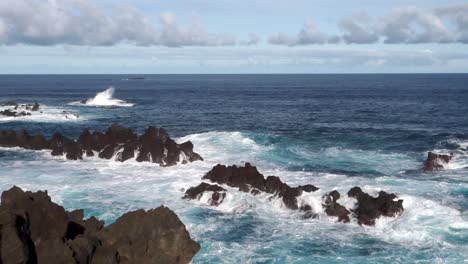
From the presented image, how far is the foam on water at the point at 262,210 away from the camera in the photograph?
1061 inches

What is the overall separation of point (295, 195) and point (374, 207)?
18.4 feet

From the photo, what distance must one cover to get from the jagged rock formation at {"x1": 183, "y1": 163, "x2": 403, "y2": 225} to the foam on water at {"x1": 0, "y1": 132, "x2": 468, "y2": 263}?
51cm

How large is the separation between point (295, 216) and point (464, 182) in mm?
16133

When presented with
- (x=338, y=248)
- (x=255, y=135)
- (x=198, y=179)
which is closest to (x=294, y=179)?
(x=198, y=179)

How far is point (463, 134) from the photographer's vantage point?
67.3 meters

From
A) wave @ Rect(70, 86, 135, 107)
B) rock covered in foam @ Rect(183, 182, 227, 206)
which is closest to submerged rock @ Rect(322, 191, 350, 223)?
rock covered in foam @ Rect(183, 182, 227, 206)

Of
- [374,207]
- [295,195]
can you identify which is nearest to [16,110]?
[295,195]

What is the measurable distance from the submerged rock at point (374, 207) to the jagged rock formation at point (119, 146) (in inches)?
811

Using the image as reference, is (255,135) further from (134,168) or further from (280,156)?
(134,168)

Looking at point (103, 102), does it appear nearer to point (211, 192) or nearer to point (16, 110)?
point (16, 110)

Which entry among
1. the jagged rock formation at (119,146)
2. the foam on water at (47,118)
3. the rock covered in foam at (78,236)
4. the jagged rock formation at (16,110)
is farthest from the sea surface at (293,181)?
the rock covered in foam at (78,236)

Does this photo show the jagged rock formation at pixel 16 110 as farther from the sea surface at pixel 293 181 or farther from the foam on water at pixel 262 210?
the foam on water at pixel 262 210

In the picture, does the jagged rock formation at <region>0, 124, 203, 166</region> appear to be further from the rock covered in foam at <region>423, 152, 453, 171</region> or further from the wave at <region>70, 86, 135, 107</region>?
the wave at <region>70, 86, 135, 107</region>

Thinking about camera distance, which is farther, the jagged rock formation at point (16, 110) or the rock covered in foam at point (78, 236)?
the jagged rock formation at point (16, 110)
